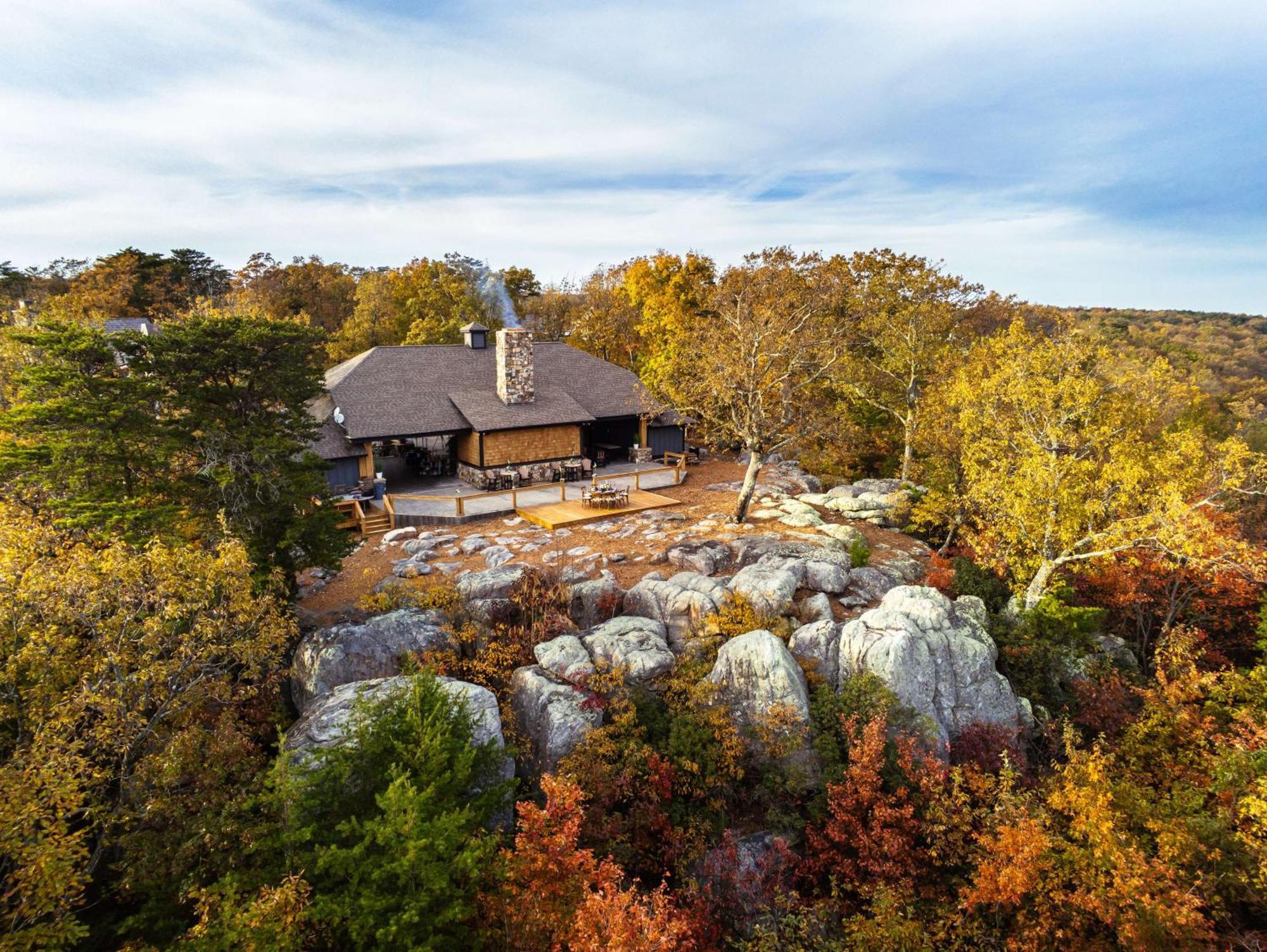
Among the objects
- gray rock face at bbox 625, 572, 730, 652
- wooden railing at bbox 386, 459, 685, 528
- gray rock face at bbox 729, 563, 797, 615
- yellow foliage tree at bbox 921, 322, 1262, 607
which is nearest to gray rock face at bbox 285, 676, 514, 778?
gray rock face at bbox 625, 572, 730, 652

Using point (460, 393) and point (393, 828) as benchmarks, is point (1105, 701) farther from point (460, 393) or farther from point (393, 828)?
point (460, 393)

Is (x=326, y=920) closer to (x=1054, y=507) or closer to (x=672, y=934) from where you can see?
(x=672, y=934)

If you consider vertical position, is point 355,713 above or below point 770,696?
above

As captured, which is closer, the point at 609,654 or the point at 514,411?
the point at 609,654

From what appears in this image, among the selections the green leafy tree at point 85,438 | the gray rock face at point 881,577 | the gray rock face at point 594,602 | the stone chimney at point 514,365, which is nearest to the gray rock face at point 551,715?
the gray rock face at point 594,602

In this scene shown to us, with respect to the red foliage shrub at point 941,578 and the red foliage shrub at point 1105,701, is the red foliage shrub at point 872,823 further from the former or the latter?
the red foliage shrub at point 941,578

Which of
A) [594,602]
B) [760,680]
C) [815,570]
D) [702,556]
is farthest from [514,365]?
[760,680]

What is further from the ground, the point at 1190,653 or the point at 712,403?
the point at 712,403

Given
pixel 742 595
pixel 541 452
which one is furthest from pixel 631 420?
pixel 742 595
